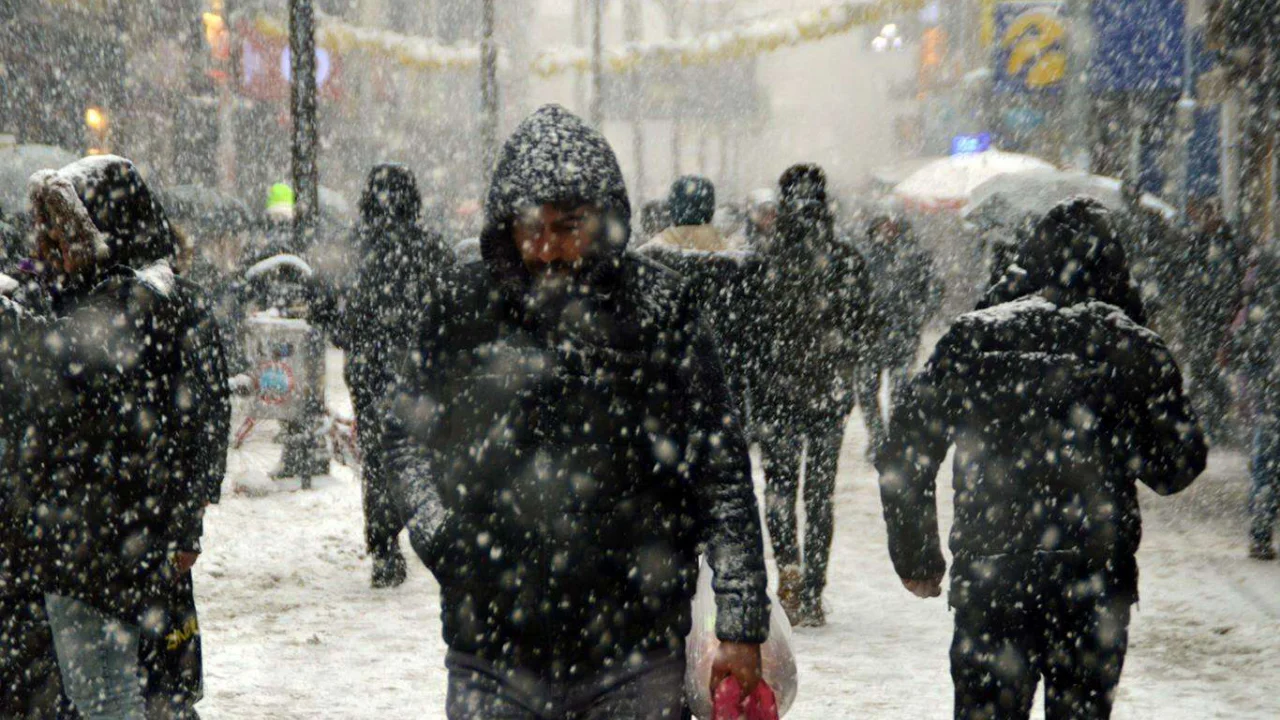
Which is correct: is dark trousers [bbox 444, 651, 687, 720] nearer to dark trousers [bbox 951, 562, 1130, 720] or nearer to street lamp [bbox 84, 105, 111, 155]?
dark trousers [bbox 951, 562, 1130, 720]

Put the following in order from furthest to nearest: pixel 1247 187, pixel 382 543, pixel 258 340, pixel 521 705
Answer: pixel 1247 187, pixel 258 340, pixel 382 543, pixel 521 705

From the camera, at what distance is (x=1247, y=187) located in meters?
15.3

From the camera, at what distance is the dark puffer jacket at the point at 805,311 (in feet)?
24.6

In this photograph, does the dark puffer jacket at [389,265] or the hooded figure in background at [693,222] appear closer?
the hooded figure in background at [693,222]

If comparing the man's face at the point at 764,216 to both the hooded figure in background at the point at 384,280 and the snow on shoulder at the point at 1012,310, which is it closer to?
the hooded figure in background at the point at 384,280

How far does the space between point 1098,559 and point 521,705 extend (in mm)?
1837

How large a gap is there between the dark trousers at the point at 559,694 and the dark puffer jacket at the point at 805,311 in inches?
176

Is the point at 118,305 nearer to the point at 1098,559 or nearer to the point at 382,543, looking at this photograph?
the point at 1098,559

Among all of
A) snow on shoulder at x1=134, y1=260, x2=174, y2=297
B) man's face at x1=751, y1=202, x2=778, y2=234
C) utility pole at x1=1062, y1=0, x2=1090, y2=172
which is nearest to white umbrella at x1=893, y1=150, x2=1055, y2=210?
utility pole at x1=1062, y1=0, x2=1090, y2=172

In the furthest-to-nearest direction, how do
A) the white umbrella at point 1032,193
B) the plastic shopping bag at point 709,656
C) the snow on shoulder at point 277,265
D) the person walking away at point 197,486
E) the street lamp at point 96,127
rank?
1. the street lamp at point 96,127
2. the white umbrella at point 1032,193
3. the snow on shoulder at point 277,265
4. the person walking away at point 197,486
5. the plastic shopping bag at point 709,656

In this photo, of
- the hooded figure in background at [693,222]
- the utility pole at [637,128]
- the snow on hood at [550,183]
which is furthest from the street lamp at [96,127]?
the utility pole at [637,128]

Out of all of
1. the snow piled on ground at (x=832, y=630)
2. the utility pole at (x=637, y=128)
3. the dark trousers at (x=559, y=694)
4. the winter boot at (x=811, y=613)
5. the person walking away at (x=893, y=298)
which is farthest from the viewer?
the utility pole at (x=637, y=128)

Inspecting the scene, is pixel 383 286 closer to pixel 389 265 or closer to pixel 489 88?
pixel 389 265

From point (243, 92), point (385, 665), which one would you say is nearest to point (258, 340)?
point (385, 665)
